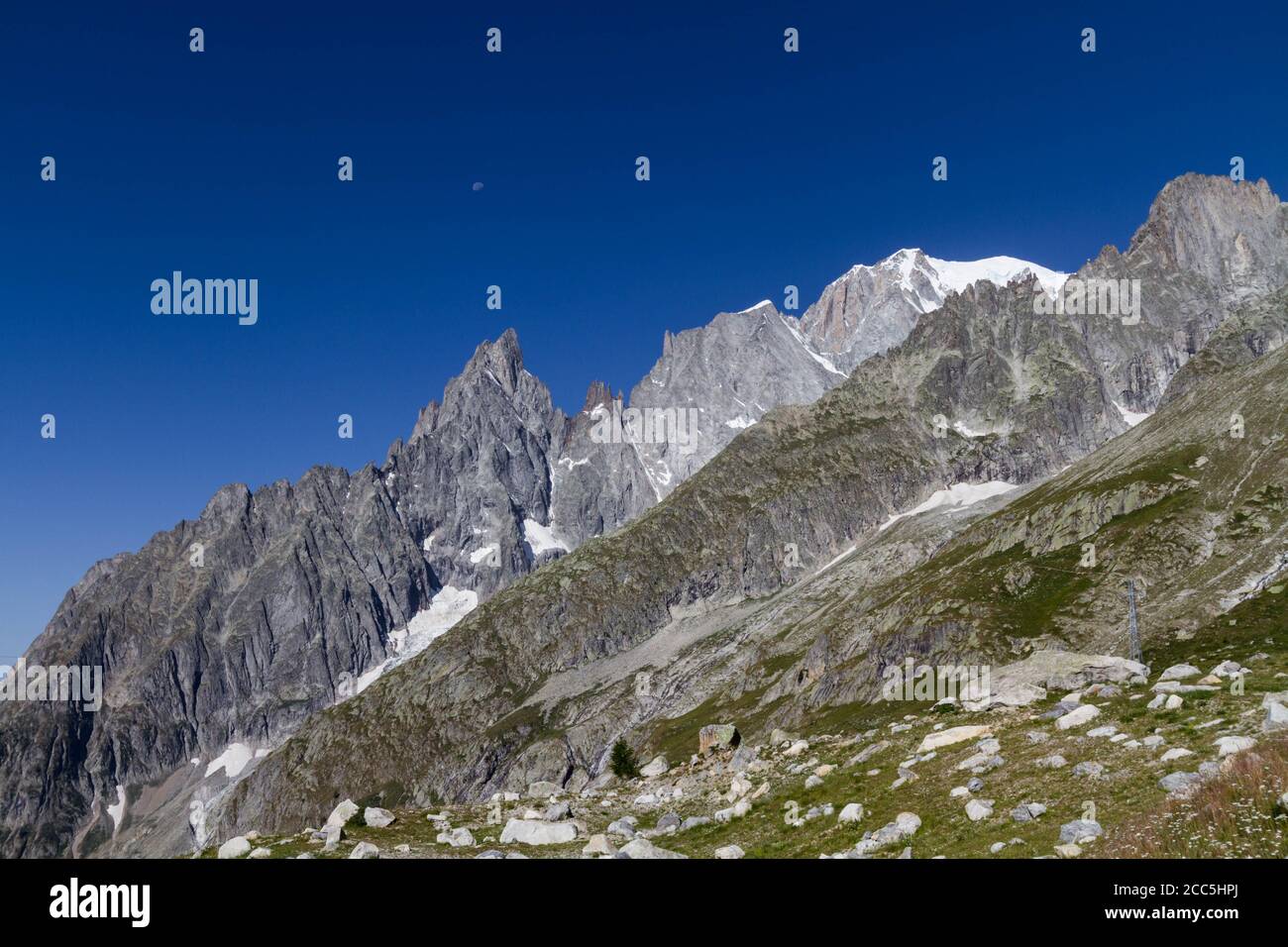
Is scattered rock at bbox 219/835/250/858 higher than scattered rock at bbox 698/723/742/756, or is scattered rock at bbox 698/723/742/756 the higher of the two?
scattered rock at bbox 219/835/250/858

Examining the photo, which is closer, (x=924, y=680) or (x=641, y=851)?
(x=641, y=851)

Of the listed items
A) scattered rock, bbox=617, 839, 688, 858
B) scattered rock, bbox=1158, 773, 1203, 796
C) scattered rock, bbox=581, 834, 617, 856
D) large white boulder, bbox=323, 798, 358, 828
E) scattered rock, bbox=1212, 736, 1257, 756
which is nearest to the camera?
scattered rock, bbox=1158, 773, 1203, 796

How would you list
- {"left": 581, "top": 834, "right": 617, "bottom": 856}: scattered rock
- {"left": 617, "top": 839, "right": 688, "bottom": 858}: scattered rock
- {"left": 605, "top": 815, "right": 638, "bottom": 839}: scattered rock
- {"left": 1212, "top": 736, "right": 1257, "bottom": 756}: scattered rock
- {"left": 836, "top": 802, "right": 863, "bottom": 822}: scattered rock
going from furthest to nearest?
1. {"left": 605, "top": 815, "right": 638, "bottom": 839}: scattered rock
2. {"left": 836, "top": 802, "right": 863, "bottom": 822}: scattered rock
3. {"left": 581, "top": 834, "right": 617, "bottom": 856}: scattered rock
4. {"left": 617, "top": 839, "right": 688, "bottom": 858}: scattered rock
5. {"left": 1212, "top": 736, "right": 1257, "bottom": 756}: scattered rock

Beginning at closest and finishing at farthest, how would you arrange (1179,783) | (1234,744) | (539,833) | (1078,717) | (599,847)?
1. (1179,783)
2. (1234,744)
3. (599,847)
4. (539,833)
5. (1078,717)

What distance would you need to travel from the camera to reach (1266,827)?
15945 mm

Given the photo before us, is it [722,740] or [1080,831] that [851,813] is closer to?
[1080,831]

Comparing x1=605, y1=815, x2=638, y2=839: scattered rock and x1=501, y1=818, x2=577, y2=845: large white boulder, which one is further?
x1=605, y1=815, x2=638, y2=839: scattered rock

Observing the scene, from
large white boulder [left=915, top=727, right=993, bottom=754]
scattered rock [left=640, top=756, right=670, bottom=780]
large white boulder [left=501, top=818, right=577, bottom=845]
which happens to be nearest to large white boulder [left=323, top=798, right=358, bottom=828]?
large white boulder [left=501, top=818, right=577, bottom=845]

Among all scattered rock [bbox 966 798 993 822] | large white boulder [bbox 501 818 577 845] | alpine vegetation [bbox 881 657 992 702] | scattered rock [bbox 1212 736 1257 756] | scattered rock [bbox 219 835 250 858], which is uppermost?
scattered rock [bbox 1212 736 1257 756]

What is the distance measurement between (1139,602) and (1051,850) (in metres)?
150

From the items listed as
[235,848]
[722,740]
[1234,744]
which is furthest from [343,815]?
[1234,744]

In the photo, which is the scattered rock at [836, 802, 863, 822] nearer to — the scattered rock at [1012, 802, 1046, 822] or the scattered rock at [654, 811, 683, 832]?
the scattered rock at [1012, 802, 1046, 822]

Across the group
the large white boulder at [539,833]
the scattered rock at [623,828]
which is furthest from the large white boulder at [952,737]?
the large white boulder at [539,833]
